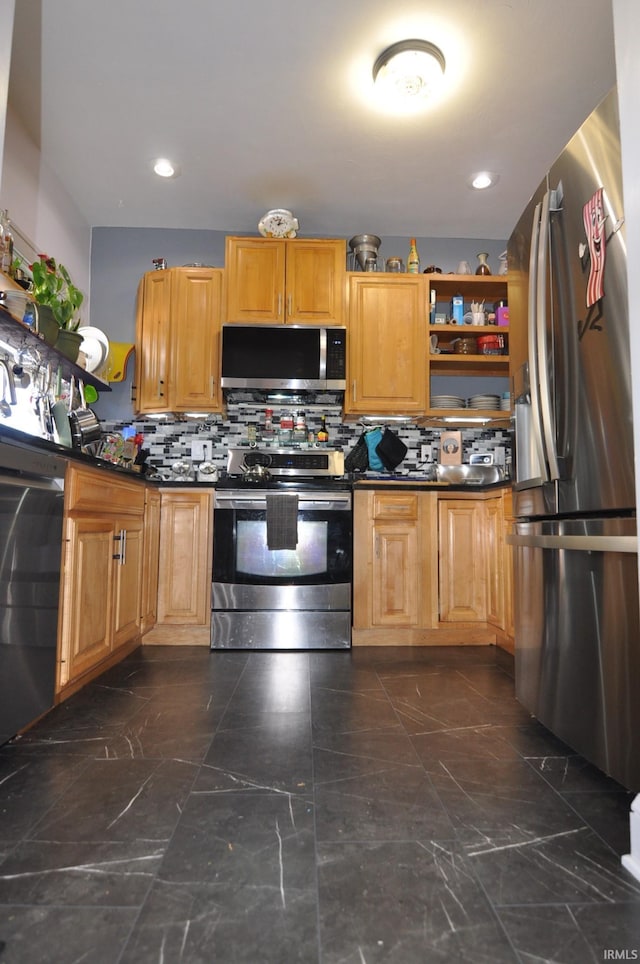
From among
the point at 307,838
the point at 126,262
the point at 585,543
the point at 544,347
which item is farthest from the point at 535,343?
the point at 126,262

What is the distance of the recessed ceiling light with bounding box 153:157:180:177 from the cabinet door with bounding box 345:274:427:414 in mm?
1183

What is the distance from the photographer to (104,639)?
83.5 inches

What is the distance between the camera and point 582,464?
1380 mm

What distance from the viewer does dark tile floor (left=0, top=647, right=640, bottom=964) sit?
0.82 metres

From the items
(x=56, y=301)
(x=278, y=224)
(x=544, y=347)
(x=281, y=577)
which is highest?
(x=278, y=224)

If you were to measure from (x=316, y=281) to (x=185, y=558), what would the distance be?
73.1 inches

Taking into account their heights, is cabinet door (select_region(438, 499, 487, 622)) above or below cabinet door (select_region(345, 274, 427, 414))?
below

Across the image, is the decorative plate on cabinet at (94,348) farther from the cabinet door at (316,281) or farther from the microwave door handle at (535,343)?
the microwave door handle at (535,343)

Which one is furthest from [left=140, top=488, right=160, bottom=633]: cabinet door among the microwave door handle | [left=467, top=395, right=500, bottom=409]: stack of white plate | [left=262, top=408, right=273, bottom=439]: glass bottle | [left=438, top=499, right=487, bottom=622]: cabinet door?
[left=467, top=395, right=500, bottom=409]: stack of white plate

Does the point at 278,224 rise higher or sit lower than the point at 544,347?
higher

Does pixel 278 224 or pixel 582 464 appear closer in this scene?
pixel 582 464

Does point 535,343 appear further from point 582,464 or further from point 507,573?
point 507,573

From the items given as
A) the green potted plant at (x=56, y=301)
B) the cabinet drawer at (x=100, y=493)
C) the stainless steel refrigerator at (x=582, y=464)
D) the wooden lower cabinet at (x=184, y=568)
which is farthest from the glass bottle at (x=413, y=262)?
the cabinet drawer at (x=100, y=493)

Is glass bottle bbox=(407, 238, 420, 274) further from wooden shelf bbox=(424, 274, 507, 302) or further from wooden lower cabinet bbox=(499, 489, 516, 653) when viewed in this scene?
wooden lower cabinet bbox=(499, 489, 516, 653)
